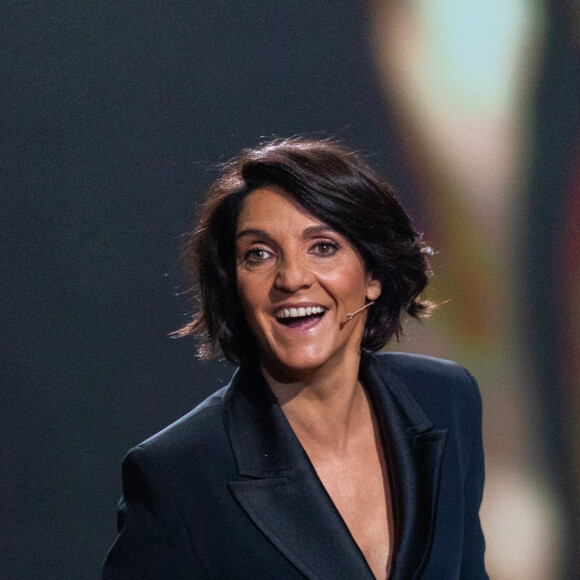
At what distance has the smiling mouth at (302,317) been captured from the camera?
1.34 m

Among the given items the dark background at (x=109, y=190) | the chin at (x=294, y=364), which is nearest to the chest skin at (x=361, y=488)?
the chin at (x=294, y=364)

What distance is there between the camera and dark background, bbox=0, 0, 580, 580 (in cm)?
187

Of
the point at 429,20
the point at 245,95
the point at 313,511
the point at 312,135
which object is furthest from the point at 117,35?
→ the point at 313,511

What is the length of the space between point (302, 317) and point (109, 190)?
78 centimetres

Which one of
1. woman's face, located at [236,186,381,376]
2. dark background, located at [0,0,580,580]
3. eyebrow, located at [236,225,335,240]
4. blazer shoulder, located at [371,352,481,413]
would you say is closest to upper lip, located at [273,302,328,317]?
woman's face, located at [236,186,381,376]

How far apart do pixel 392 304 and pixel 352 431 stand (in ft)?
0.90

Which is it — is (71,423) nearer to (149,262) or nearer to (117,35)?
(149,262)

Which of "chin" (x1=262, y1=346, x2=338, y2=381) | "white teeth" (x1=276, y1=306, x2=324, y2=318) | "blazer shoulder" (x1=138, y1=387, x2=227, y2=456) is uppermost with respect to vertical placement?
"white teeth" (x1=276, y1=306, x2=324, y2=318)

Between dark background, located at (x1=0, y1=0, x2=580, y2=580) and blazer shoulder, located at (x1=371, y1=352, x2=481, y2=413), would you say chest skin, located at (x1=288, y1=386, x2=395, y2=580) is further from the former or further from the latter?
dark background, located at (x1=0, y1=0, x2=580, y2=580)

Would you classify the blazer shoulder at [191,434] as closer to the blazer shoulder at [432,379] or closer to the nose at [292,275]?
the nose at [292,275]

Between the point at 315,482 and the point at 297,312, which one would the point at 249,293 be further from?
the point at 315,482

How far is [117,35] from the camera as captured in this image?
1.88 meters

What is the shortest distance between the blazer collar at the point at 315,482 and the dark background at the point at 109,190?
22.6 inches

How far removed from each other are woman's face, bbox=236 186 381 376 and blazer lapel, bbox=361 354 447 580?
235 mm
